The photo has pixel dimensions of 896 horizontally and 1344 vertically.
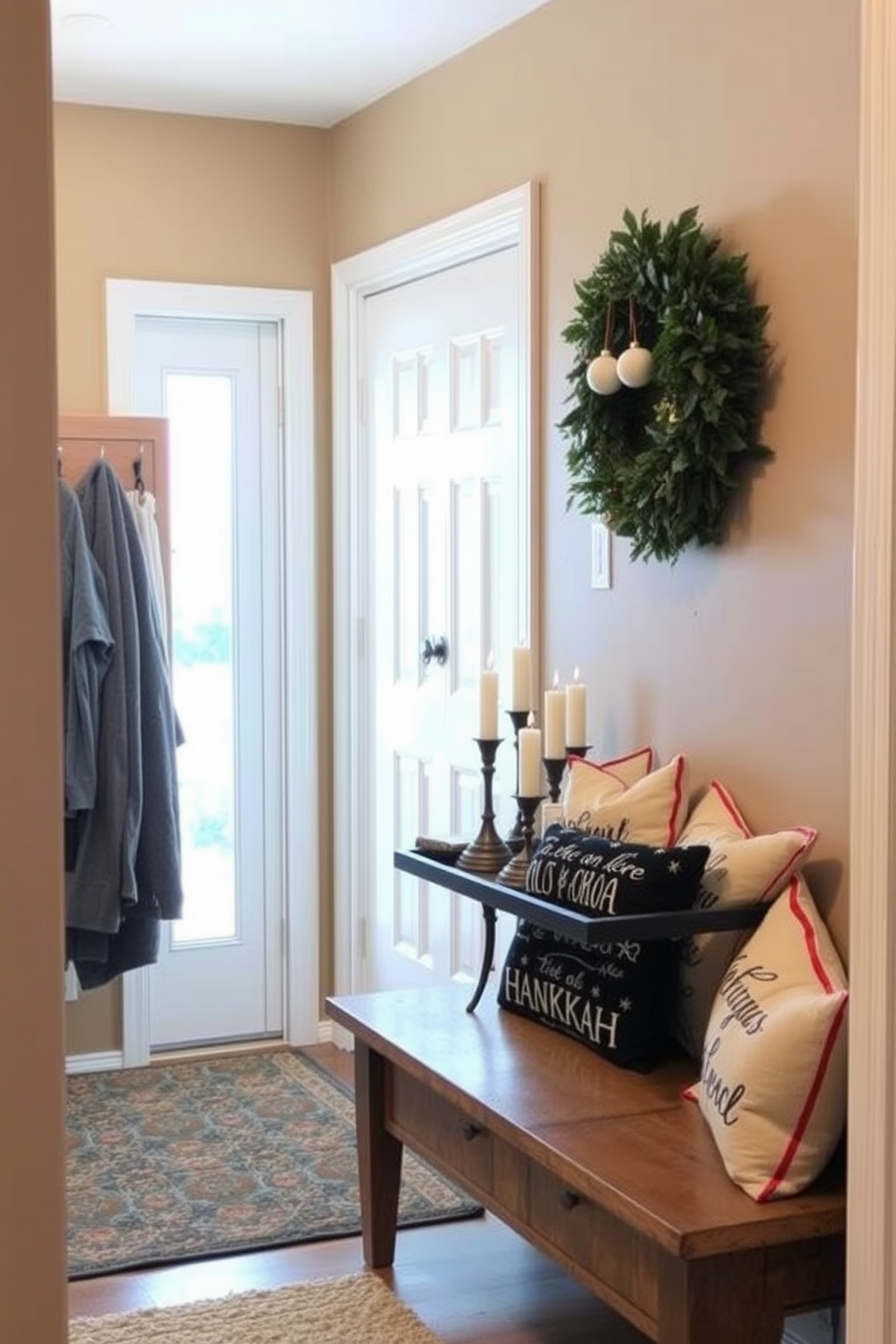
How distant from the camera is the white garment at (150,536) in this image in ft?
13.5

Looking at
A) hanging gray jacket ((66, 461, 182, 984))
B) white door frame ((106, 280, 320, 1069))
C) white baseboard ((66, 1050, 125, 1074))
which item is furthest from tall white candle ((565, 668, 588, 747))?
white baseboard ((66, 1050, 125, 1074))

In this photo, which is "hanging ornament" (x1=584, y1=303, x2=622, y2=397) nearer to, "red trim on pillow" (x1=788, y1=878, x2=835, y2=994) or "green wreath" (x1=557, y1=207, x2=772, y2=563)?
"green wreath" (x1=557, y1=207, x2=772, y2=563)

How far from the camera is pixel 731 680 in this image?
9.18 ft

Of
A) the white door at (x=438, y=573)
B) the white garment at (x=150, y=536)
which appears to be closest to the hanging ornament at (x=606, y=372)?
the white door at (x=438, y=573)

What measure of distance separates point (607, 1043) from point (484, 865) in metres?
0.47

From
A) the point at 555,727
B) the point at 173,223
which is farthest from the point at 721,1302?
the point at 173,223

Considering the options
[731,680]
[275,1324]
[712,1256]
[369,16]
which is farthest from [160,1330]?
[369,16]

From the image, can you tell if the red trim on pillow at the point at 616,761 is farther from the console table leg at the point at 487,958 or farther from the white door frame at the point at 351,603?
the white door frame at the point at 351,603

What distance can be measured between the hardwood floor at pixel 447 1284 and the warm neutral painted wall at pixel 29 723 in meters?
2.18

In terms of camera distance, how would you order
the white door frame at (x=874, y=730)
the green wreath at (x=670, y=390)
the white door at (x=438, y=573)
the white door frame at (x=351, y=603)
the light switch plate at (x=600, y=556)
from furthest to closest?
the white door frame at (x=351, y=603), the white door at (x=438, y=573), the light switch plate at (x=600, y=556), the green wreath at (x=670, y=390), the white door frame at (x=874, y=730)

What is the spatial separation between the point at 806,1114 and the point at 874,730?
1.89 ft

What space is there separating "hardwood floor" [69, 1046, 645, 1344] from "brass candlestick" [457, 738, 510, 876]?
80 cm

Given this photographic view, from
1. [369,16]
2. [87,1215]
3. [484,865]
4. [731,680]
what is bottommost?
[87,1215]

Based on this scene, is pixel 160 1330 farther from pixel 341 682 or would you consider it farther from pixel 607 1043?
pixel 341 682
